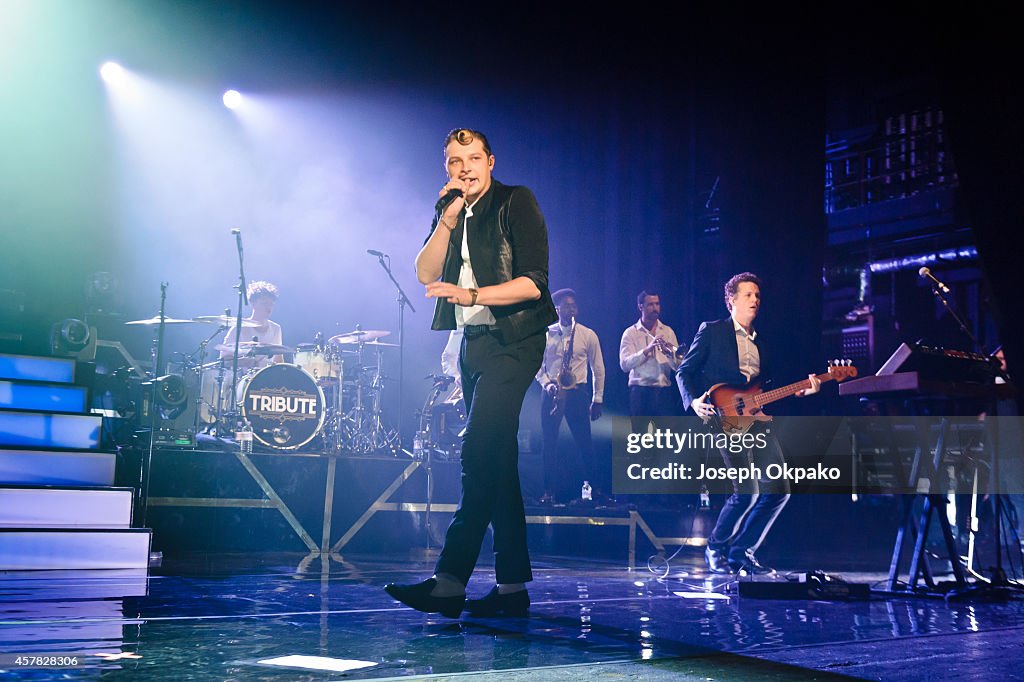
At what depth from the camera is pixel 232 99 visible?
10.6 meters

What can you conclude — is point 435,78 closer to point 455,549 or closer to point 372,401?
point 372,401

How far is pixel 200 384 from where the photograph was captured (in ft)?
30.2

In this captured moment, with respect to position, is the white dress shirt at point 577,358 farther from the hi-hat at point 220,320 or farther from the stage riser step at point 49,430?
the stage riser step at point 49,430

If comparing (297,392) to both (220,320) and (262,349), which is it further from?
(220,320)

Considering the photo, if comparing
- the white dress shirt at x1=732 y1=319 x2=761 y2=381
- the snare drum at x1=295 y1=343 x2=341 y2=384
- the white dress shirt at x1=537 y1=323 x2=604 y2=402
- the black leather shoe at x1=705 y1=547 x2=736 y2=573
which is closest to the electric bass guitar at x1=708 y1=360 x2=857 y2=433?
the white dress shirt at x1=732 y1=319 x2=761 y2=381

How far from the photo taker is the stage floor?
7.35ft

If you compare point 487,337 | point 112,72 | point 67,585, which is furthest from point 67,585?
point 112,72

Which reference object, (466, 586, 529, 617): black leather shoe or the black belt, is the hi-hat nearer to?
the black belt

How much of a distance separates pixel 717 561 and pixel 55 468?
4.09 metres

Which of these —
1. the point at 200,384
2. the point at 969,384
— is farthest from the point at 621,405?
the point at 969,384

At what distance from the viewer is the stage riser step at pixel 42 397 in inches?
193

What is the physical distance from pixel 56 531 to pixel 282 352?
437 cm

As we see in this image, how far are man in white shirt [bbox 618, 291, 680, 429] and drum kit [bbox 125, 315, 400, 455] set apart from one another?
98.0 inches

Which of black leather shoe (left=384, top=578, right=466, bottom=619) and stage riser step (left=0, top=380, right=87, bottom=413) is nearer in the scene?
black leather shoe (left=384, top=578, right=466, bottom=619)
